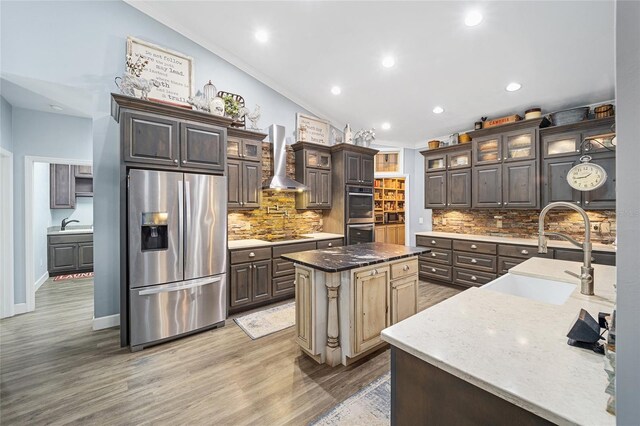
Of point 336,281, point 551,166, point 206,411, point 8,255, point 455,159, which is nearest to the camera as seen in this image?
point 206,411

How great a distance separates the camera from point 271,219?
15.2ft

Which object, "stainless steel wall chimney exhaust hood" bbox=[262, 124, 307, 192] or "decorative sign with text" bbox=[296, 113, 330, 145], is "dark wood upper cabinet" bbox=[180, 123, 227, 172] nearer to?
"stainless steel wall chimney exhaust hood" bbox=[262, 124, 307, 192]

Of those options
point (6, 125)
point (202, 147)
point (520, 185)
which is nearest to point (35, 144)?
point (6, 125)

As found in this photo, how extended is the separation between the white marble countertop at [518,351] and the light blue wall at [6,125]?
4.87m

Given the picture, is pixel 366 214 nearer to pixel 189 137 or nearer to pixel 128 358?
pixel 189 137

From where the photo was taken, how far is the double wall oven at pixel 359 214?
4.90 meters

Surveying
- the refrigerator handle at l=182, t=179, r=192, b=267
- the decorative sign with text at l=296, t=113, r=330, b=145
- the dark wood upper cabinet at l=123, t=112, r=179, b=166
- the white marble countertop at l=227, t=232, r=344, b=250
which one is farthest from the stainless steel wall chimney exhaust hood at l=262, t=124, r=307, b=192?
the dark wood upper cabinet at l=123, t=112, r=179, b=166

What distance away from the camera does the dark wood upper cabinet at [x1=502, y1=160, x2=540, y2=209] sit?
401cm

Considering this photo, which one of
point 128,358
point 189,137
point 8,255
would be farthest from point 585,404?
point 8,255

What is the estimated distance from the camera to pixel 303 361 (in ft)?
8.21

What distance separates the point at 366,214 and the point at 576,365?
436cm

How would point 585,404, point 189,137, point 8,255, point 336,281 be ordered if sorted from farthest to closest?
point 8,255 → point 189,137 → point 336,281 → point 585,404

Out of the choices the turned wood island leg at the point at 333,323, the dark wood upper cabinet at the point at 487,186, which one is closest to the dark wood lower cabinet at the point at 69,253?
the turned wood island leg at the point at 333,323

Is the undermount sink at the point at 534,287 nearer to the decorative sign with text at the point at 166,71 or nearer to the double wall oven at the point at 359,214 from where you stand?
the double wall oven at the point at 359,214
